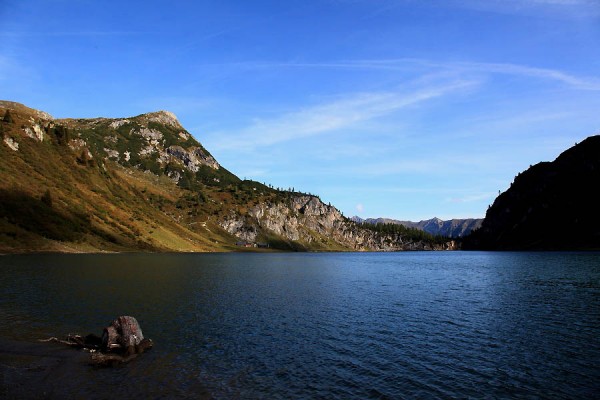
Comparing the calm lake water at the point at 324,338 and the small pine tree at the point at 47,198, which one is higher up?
the small pine tree at the point at 47,198

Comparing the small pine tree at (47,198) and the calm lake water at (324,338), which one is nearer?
the calm lake water at (324,338)

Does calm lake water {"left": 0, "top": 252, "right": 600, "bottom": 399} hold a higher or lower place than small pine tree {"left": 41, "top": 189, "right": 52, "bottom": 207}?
lower

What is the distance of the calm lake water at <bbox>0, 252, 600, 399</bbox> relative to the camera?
2898 centimetres

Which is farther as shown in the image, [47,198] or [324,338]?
[47,198]

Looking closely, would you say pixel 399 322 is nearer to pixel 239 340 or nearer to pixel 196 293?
pixel 239 340

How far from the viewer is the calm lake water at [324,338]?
29.0 meters

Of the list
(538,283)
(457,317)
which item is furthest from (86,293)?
(538,283)

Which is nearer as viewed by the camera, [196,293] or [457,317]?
[457,317]

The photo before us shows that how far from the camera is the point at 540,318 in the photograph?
5444 centimetres

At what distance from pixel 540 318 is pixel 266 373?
43390 mm

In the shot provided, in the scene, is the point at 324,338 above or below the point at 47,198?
below

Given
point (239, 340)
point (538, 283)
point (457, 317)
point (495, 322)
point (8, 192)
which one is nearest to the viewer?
point (239, 340)

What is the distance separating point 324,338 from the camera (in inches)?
1736

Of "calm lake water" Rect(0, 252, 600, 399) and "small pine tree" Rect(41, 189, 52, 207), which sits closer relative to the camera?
"calm lake water" Rect(0, 252, 600, 399)
